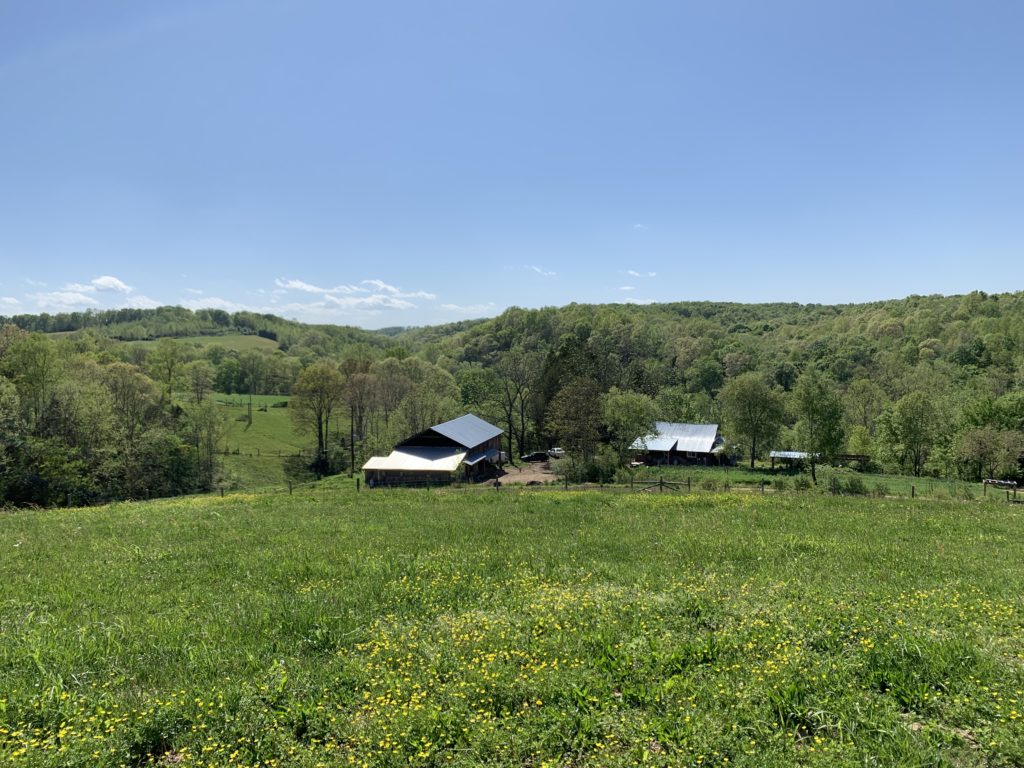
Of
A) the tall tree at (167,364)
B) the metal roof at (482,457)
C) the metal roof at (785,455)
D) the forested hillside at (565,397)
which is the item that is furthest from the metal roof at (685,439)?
the tall tree at (167,364)

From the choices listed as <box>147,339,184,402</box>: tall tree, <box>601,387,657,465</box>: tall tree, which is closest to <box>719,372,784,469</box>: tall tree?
<box>601,387,657,465</box>: tall tree

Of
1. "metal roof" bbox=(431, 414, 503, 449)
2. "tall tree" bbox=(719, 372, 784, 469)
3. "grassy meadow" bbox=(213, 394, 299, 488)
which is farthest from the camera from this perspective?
"grassy meadow" bbox=(213, 394, 299, 488)

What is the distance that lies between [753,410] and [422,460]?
35.5 m

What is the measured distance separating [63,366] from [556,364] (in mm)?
50353

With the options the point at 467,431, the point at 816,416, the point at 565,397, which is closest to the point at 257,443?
the point at 467,431

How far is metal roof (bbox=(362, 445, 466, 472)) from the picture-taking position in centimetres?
4662

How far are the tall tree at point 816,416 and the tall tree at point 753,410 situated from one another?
24.9 ft

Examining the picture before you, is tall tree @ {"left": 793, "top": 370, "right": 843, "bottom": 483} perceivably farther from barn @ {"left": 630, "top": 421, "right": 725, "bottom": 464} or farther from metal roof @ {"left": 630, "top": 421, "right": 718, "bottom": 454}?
metal roof @ {"left": 630, "top": 421, "right": 718, "bottom": 454}

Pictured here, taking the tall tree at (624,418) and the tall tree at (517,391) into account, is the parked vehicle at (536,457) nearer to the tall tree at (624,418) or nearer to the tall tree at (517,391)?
the tall tree at (517,391)

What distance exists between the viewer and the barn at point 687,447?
208 ft

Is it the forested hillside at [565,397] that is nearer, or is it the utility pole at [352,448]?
the forested hillside at [565,397]

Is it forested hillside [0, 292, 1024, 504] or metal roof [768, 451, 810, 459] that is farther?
metal roof [768, 451, 810, 459]

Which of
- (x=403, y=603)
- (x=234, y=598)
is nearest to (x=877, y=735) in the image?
(x=403, y=603)

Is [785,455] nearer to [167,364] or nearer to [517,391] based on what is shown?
[517,391]
